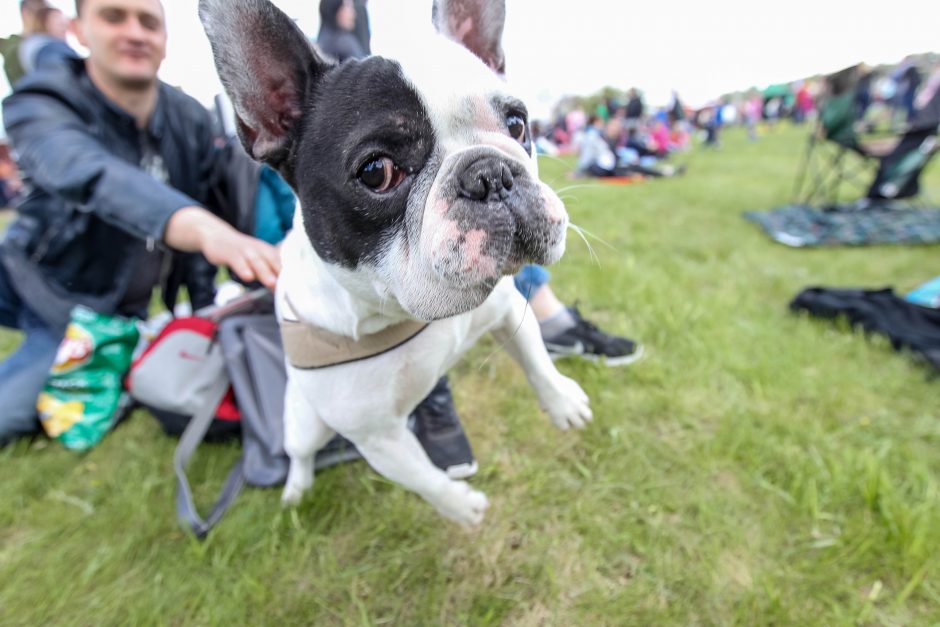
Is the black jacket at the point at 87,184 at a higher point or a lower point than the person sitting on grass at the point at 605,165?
higher

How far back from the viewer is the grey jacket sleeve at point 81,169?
70.9 inches

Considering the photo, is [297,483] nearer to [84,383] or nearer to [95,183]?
[84,383]

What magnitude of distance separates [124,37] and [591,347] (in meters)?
2.71

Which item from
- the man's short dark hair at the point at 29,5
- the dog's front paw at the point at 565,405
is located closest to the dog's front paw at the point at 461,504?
the dog's front paw at the point at 565,405

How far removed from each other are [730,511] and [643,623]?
0.53 m

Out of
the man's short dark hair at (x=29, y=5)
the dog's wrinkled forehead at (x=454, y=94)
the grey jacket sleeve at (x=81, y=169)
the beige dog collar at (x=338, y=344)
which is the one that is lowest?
the beige dog collar at (x=338, y=344)

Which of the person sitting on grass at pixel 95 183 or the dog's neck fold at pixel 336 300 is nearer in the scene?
the dog's neck fold at pixel 336 300

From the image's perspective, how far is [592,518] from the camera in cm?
166

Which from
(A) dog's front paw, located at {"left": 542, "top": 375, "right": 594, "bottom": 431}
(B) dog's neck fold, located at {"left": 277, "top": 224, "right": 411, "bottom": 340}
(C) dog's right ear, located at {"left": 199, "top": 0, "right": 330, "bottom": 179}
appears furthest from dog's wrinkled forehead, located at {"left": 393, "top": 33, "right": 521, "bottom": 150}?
(A) dog's front paw, located at {"left": 542, "top": 375, "right": 594, "bottom": 431}

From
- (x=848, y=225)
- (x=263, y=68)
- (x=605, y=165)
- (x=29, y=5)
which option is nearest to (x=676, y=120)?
(x=605, y=165)

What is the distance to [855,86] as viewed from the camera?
17.4ft

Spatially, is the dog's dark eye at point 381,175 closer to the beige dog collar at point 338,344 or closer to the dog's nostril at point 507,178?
the dog's nostril at point 507,178

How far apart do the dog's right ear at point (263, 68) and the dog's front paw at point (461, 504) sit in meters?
1.08

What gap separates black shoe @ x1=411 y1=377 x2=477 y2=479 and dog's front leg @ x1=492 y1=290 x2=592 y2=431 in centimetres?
40
